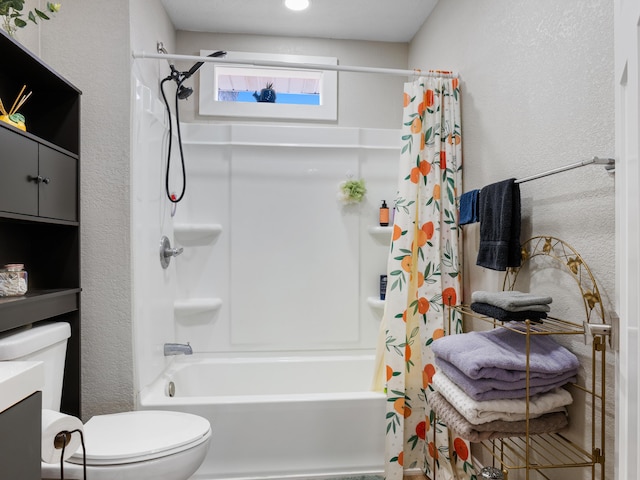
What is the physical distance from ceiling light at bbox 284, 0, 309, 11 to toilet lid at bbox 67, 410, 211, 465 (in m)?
2.35

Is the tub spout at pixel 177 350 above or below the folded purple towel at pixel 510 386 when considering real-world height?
below

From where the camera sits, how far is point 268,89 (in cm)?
306

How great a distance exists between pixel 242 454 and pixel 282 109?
7.07 ft

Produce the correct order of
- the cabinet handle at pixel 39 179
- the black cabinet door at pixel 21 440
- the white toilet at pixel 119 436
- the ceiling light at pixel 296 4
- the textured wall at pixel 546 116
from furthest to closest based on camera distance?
the ceiling light at pixel 296 4 → the cabinet handle at pixel 39 179 → the white toilet at pixel 119 436 → the textured wall at pixel 546 116 → the black cabinet door at pixel 21 440

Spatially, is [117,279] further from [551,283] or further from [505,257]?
[551,283]

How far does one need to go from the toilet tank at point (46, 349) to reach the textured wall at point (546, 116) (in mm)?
1876

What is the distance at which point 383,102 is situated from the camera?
3.18m

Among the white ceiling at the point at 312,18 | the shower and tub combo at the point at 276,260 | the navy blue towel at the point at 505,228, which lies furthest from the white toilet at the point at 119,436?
the white ceiling at the point at 312,18

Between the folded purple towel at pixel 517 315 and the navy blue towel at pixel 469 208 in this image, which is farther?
the navy blue towel at pixel 469 208

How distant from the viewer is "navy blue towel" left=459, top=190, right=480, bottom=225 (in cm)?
198

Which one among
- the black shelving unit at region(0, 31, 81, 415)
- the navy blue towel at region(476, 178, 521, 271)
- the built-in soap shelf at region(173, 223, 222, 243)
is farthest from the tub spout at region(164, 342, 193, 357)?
the navy blue towel at region(476, 178, 521, 271)

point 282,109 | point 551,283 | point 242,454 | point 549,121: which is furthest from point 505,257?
point 282,109

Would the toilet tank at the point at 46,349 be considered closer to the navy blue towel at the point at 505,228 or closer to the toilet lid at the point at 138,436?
the toilet lid at the point at 138,436

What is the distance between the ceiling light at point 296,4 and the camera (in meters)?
2.65
